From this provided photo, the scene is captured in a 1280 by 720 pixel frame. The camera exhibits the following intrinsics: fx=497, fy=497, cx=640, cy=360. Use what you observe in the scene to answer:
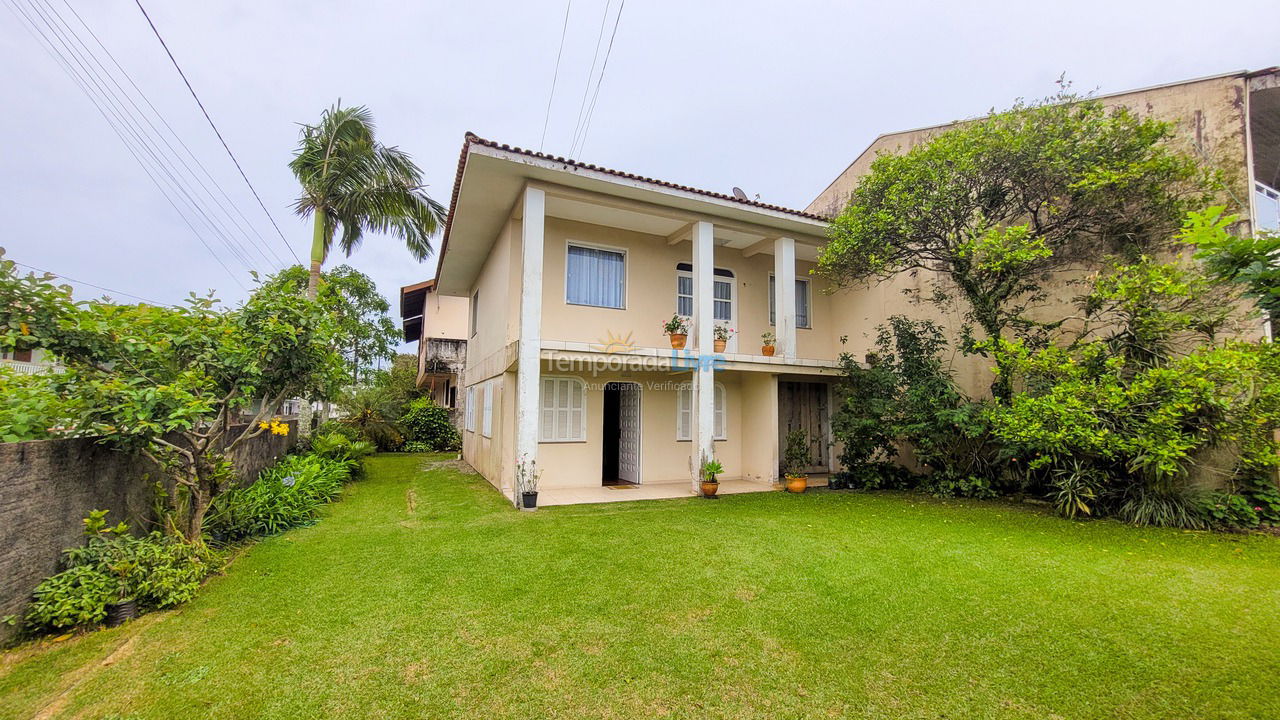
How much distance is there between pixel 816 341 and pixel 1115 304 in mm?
5513

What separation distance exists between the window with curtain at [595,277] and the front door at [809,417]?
4.49 m

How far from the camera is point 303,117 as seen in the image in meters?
12.0

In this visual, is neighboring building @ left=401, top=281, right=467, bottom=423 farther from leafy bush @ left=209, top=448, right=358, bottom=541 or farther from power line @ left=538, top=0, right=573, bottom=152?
power line @ left=538, top=0, right=573, bottom=152

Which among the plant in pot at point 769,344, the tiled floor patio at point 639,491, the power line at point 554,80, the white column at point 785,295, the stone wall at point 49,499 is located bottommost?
the tiled floor patio at point 639,491

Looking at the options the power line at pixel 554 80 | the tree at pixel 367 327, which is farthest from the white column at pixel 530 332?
the tree at pixel 367 327

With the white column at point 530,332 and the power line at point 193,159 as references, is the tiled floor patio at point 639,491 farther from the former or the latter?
the power line at point 193,159

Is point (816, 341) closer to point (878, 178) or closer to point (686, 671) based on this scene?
point (878, 178)

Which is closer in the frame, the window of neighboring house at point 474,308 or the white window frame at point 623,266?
the white window frame at point 623,266

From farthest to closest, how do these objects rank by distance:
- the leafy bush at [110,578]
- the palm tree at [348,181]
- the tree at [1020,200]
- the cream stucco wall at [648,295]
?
1. the palm tree at [348,181]
2. the cream stucco wall at [648,295]
3. the tree at [1020,200]
4. the leafy bush at [110,578]

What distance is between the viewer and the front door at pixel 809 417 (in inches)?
450

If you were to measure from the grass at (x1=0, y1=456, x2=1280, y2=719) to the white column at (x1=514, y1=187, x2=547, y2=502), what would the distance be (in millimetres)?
1760

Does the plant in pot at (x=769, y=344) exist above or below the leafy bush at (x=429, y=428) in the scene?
above

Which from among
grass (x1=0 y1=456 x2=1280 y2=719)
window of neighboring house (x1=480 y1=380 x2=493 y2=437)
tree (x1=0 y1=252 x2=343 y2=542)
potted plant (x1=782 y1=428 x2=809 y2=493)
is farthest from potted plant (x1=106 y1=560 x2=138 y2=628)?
potted plant (x1=782 y1=428 x2=809 y2=493)

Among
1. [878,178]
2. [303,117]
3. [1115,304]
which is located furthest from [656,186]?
[303,117]
